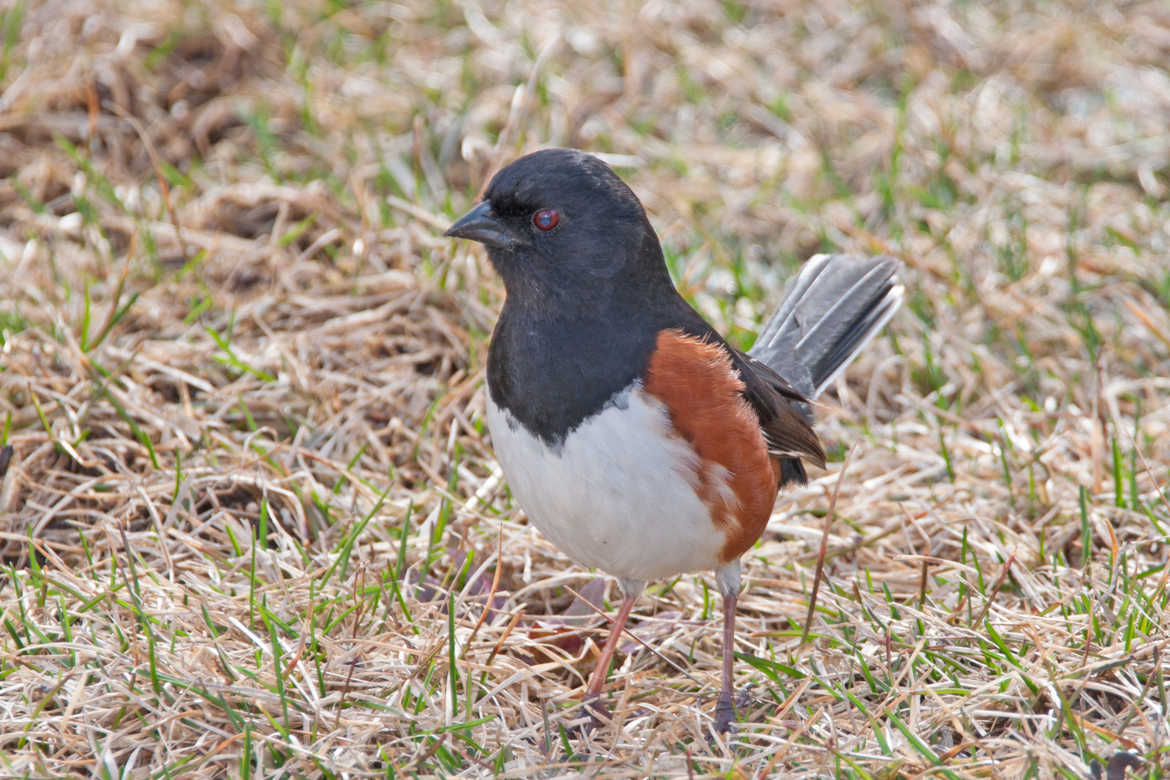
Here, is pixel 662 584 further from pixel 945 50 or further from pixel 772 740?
pixel 945 50

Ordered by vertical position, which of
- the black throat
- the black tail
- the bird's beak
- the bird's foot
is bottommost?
the bird's foot

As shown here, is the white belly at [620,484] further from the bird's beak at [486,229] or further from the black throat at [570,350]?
the bird's beak at [486,229]

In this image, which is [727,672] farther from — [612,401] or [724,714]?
[612,401]

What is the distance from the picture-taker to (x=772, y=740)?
305 cm

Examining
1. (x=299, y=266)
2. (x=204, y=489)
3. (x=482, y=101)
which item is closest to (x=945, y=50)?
(x=482, y=101)

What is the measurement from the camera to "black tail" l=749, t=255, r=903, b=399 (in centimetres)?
404

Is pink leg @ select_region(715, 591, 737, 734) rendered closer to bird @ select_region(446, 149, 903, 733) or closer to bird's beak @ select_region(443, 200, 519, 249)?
bird @ select_region(446, 149, 903, 733)

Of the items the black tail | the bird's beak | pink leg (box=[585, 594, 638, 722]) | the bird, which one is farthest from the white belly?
the black tail

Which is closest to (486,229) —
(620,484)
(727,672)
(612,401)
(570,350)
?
(570,350)

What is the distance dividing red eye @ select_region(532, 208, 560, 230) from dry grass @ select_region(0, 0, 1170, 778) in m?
0.94

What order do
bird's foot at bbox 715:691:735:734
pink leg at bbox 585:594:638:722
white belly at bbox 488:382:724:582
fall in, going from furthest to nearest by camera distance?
pink leg at bbox 585:594:638:722 → bird's foot at bbox 715:691:735:734 → white belly at bbox 488:382:724:582

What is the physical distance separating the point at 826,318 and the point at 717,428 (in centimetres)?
104

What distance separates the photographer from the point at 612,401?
310 cm

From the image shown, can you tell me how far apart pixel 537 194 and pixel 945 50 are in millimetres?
4129
